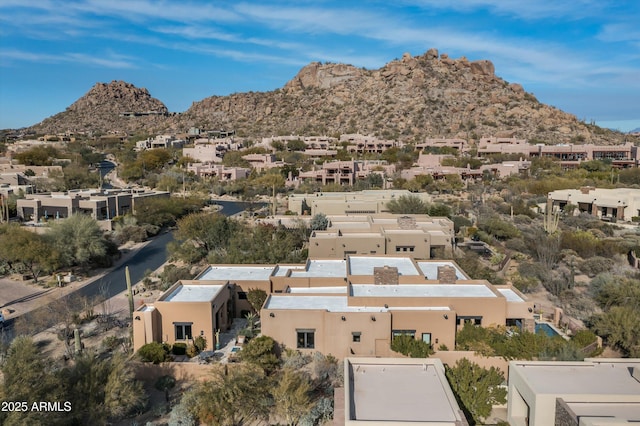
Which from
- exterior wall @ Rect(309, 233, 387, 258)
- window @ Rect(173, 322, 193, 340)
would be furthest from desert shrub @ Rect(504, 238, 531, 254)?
window @ Rect(173, 322, 193, 340)

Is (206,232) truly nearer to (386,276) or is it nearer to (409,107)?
(386,276)

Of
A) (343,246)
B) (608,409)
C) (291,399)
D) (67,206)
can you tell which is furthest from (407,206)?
(67,206)

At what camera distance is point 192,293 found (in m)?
18.7

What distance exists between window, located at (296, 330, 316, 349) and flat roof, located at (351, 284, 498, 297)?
2477 mm

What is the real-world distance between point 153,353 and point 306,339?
522cm

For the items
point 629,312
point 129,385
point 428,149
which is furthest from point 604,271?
point 428,149

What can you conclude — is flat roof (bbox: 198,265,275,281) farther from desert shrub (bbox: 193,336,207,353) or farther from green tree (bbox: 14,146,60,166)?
green tree (bbox: 14,146,60,166)

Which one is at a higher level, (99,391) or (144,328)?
(144,328)

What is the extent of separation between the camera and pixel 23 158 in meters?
67.9

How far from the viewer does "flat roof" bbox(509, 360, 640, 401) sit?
38.3 ft

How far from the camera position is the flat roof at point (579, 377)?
11.7m

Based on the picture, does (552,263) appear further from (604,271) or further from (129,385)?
(129,385)

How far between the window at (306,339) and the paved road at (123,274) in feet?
37.0

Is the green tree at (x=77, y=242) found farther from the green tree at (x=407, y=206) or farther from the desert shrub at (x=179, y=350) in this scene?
the green tree at (x=407, y=206)
